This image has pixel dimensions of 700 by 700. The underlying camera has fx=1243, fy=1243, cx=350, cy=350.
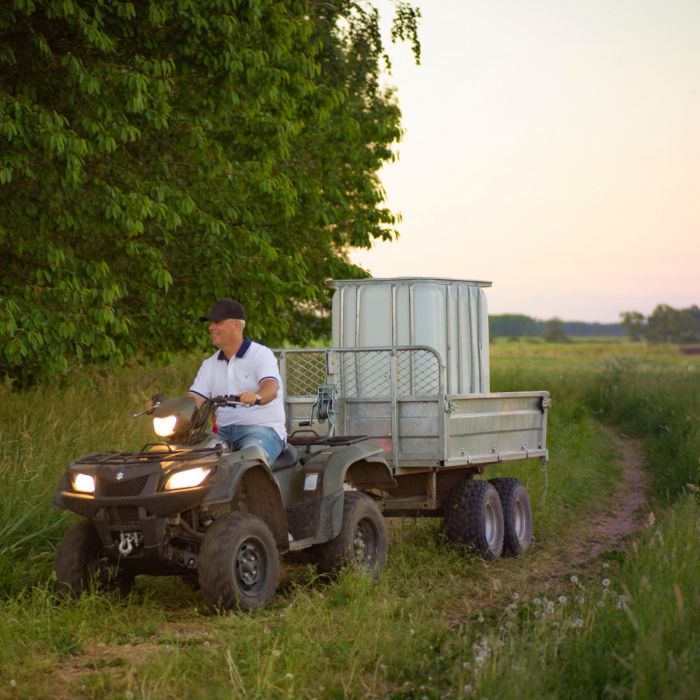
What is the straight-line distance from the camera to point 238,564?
782 cm

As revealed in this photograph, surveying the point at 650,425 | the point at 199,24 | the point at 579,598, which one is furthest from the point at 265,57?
the point at 650,425

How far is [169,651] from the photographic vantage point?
21.5 feet

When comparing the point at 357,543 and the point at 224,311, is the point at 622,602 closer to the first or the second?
the point at 357,543

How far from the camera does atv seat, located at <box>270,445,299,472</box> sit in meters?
8.66

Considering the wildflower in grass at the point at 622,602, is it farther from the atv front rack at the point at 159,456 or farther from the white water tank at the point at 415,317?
the white water tank at the point at 415,317

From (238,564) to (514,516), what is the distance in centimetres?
407

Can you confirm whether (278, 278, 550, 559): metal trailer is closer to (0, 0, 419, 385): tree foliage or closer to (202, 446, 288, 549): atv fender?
(202, 446, 288, 549): atv fender

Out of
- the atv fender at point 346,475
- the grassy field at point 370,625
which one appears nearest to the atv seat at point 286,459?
the atv fender at point 346,475

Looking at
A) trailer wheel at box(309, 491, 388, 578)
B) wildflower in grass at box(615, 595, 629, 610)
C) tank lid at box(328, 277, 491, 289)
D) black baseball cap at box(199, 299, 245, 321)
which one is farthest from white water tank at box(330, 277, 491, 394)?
wildflower in grass at box(615, 595, 629, 610)

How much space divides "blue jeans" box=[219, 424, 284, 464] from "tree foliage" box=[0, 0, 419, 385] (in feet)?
11.1

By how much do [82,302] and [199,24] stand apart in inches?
125

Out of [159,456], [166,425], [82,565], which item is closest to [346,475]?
[166,425]

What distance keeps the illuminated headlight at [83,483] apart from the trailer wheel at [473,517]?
149 inches

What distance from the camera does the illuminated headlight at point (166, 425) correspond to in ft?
26.0
